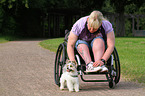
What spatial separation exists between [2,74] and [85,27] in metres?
2.55

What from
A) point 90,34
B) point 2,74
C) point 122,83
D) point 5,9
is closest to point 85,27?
point 90,34

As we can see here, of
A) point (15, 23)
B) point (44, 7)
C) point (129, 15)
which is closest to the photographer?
point (15, 23)

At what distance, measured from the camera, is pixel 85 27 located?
5.14 m

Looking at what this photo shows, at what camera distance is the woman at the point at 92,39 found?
4930 mm

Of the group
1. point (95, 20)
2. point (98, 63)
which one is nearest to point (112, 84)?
point (98, 63)

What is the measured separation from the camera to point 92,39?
5.14 metres

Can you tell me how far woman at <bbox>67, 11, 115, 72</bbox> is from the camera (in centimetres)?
493

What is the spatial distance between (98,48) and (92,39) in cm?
25

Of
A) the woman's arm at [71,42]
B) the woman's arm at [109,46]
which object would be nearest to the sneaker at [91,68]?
the woman's arm at [109,46]

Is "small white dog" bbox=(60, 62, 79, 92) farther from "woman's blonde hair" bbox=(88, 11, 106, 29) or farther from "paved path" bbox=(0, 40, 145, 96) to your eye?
"woman's blonde hair" bbox=(88, 11, 106, 29)

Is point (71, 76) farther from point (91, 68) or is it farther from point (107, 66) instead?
point (107, 66)

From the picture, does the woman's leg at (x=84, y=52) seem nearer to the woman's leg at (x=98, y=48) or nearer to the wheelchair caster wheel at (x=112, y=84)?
the woman's leg at (x=98, y=48)

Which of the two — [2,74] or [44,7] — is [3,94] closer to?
[2,74]

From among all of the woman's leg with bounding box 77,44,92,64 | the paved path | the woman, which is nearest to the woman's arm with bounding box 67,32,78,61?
the woman
